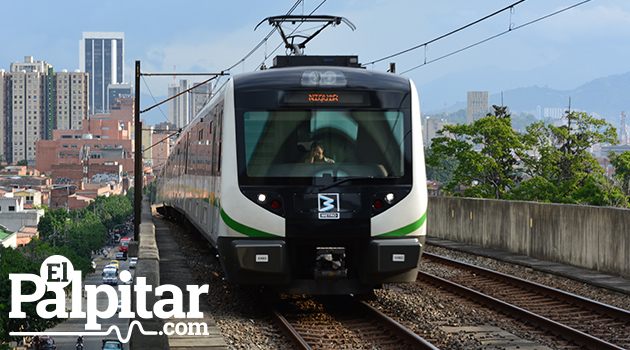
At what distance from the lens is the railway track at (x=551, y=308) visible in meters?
8.30

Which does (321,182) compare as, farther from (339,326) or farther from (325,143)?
(339,326)

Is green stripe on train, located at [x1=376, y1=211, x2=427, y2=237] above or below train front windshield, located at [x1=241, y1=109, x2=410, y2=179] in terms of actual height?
below

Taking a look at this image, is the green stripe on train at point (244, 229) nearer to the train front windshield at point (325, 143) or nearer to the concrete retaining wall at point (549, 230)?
the train front windshield at point (325, 143)

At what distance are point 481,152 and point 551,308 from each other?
127ft

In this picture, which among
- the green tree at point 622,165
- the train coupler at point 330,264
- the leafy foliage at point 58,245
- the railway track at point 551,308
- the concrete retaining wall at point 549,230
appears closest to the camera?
the railway track at point 551,308

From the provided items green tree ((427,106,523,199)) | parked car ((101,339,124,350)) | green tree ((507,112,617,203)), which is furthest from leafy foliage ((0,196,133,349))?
green tree ((507,112,617,203))

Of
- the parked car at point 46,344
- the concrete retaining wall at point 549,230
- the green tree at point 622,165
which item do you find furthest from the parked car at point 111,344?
the green tree at point 622,165

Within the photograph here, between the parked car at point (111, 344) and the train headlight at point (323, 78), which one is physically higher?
the train headlight at point (323, 78)

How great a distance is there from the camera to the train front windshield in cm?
898

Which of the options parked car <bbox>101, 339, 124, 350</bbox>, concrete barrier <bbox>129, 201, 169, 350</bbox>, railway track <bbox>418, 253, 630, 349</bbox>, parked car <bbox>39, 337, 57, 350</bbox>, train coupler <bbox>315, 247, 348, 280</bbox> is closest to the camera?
concrete barrier <bbox>129, 201, 169, 350</bbox>

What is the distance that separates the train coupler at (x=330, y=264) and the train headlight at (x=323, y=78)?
2.17m

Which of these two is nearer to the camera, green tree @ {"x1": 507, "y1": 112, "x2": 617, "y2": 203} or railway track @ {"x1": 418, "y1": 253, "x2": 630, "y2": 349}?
railway track @ {"x1": 418, "y1": 253, "x2": 630, "y2": 349}

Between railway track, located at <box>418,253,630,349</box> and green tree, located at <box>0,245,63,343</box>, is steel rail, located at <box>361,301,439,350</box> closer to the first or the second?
railway track, located at <box>418,253,630,349</box>

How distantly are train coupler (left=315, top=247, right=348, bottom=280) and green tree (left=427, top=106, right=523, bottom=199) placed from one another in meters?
36.3
